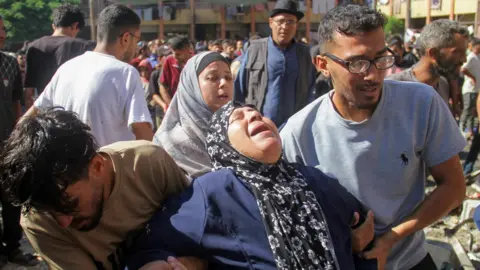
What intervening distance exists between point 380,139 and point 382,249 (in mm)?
393

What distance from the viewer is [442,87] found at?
384cm

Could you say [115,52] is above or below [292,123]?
above

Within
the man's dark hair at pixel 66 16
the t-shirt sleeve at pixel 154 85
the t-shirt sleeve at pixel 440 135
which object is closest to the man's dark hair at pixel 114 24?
the man's dark hair at pixel 66 16

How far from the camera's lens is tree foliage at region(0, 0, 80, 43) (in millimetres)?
30719

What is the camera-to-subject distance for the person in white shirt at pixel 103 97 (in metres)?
2.94

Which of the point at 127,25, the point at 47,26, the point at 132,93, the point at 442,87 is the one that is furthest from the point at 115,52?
the point at 47,26

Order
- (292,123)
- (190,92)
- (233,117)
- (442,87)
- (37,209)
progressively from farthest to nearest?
(442,87) < (190,92) < (292,123) < (233,117) < (37,209)

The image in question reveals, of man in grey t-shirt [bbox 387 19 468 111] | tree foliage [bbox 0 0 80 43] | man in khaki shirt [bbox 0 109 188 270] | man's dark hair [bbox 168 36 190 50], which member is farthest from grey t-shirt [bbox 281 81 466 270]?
tree foliage [bbox 0 0 80 43]

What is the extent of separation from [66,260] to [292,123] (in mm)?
963

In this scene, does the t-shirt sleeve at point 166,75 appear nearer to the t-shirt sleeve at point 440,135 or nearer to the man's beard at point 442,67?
the man's beard at point 442,67

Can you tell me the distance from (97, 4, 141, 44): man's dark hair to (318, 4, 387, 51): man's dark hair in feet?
5.81

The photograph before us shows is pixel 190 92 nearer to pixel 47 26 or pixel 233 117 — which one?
pixel 233 117

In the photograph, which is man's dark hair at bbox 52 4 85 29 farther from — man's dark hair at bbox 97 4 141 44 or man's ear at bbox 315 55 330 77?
man's ear at bbox 315 55 330 77

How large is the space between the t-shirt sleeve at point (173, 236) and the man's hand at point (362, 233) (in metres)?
0.53
